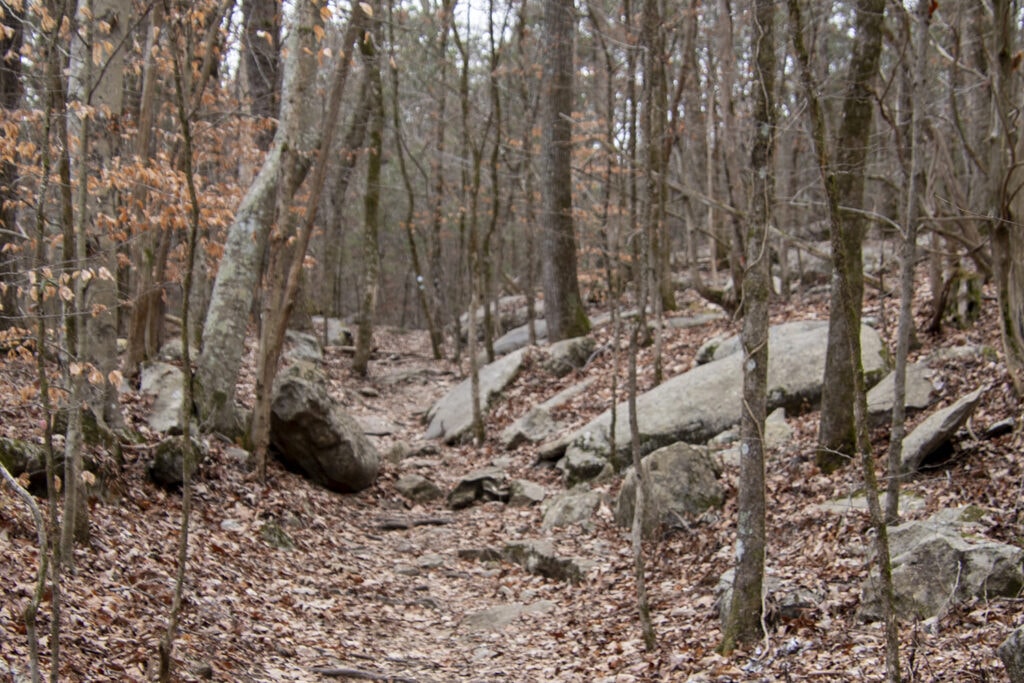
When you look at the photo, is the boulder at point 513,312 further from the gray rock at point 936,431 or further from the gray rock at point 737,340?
the gray rock at point 936,431

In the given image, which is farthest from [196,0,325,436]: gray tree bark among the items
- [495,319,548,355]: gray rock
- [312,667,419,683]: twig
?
[495,319,548,355]: gray rock

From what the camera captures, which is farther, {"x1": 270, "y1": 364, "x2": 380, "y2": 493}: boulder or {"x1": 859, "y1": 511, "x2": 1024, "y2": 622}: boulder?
{"x1": 270, "y1": 364, "x2": 380, "y2": 493}: boulder

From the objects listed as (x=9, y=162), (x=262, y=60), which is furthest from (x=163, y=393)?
(x=262, y=60)

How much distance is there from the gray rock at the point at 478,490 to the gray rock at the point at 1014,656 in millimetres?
7074

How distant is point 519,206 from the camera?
20.0 metres

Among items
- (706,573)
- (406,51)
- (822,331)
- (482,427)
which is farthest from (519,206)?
(706,573)

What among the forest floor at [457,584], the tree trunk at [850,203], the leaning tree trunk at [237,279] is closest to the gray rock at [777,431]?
the forest floor at [457,584]

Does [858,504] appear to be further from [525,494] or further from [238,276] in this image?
[238,276]

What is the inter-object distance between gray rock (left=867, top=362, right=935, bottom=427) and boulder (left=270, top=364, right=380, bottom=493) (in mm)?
6196

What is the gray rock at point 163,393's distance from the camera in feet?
28.2

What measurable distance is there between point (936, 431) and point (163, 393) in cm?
834

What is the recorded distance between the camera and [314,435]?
32.0 feet

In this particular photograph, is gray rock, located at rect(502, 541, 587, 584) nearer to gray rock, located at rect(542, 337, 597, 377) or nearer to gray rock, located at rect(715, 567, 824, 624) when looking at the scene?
gray rock, located at rect(715, 567, 824, 624)

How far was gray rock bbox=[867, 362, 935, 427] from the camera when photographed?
833 centimetres
